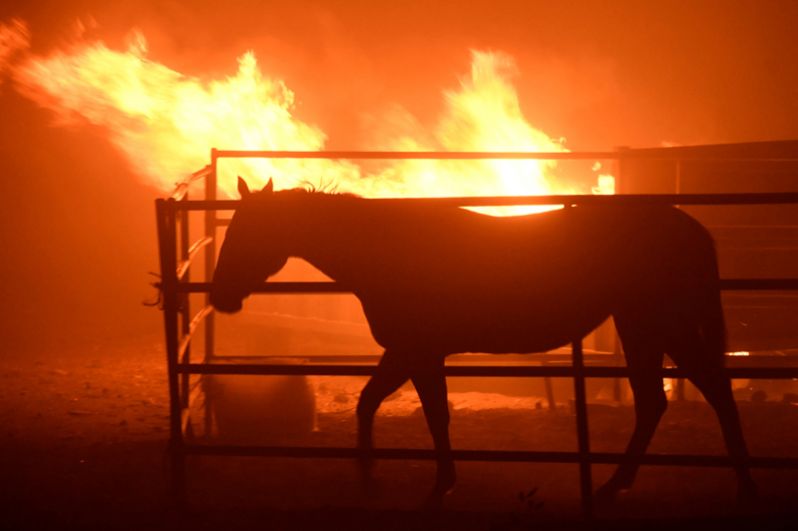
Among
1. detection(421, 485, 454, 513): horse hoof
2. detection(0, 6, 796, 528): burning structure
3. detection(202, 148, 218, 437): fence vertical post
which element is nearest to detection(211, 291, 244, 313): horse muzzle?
detection(421, 485, 454, 513): horse hoof

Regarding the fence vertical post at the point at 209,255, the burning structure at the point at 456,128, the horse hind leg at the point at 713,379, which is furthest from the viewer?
the burning structure at the point at 456,128

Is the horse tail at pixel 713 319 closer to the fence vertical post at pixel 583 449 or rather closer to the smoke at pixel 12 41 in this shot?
the fence vertical post at pixel 583 449

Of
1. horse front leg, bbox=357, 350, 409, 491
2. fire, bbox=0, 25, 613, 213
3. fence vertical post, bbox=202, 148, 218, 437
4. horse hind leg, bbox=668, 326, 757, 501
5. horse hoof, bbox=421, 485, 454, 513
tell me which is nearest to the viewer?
horse hoof, bbox=421, 485, 454, 513

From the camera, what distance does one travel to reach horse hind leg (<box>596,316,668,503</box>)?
13.3ft

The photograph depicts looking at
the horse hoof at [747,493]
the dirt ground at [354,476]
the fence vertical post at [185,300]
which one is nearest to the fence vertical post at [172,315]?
the dirt ground at [354,476]

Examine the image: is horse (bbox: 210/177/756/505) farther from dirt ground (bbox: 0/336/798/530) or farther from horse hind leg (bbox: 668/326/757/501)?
dirt ground (bbox: 0/336/798/530)

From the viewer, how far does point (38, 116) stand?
12.6 metres

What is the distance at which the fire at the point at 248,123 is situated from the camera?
9055 millimetres

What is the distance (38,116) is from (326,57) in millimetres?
5001

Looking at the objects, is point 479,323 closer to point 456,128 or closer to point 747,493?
point 747,493

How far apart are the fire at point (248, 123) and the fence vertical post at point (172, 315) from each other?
4.57 m

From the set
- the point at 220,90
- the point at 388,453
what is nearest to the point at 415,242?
the point at 388,453

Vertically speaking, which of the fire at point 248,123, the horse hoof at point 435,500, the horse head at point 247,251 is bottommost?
the horse hoof at point 435,500

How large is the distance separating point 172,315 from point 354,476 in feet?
5.32
